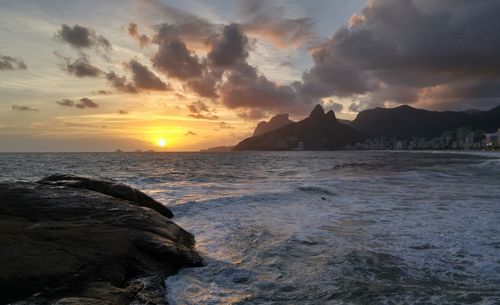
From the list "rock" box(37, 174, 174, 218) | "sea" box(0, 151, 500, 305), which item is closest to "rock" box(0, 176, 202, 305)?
"sea" box(0, 151, 500, 305)

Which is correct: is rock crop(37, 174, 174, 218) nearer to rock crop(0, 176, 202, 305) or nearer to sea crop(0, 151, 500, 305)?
rock crop(0, 176, 202, 305)

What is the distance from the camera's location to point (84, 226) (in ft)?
32.2

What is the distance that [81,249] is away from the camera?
26.8 ft

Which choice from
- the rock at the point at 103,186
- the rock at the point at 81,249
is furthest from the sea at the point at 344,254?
the rock at the point at 103,186

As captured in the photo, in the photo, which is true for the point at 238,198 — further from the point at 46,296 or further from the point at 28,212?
the point at 46,296

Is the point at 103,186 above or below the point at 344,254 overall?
above

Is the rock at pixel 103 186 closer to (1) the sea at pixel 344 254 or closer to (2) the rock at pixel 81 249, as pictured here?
(2) the rock at pixel 81 249

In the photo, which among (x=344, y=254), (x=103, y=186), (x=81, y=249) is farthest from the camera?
(x=103, y=186)

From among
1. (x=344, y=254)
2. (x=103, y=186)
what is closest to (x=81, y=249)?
(x=344, y=254)

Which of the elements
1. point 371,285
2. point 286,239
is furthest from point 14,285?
point 286,239

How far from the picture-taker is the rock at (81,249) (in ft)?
21.0

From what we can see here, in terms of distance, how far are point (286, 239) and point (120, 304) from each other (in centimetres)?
704

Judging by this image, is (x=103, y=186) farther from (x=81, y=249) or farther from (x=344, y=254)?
(x=344, y=254)

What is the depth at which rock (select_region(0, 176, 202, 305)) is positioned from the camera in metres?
6.39
